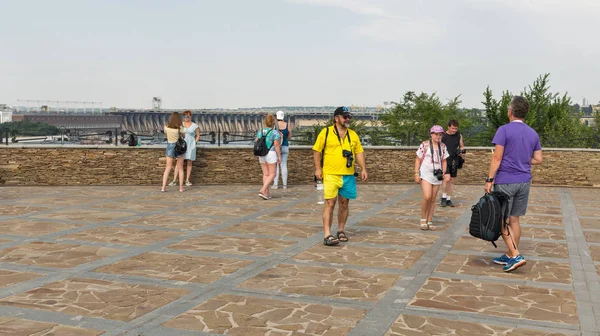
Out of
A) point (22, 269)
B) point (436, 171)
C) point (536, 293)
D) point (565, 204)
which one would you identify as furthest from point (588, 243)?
point (22, 269)

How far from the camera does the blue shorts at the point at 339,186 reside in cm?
781

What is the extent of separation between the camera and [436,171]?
8.71 meters

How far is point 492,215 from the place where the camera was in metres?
6.50

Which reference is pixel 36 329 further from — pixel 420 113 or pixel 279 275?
pixel 420 113

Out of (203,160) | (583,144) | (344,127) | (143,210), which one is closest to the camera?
(344,127)

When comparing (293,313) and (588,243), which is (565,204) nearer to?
(588,243)

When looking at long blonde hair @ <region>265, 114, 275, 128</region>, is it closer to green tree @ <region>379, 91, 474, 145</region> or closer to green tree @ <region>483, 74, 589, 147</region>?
green tree @ <region>483, 74, 589, 147</region>

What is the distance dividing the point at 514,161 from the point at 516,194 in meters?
0.35

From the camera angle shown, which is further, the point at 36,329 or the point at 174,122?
the point at 174,122

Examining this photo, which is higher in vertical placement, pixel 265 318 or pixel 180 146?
pixel 180 146

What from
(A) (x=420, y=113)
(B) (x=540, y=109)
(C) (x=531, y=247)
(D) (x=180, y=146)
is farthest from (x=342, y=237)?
(A) (x=420, y=113)

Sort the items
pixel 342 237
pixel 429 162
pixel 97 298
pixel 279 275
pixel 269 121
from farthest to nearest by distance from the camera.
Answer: pixel 269 121 → pixel 429 162 → pixel 342 237 → pixel 279 275 → pixel 97 298

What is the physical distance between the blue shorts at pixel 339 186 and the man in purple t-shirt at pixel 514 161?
6.24 ft

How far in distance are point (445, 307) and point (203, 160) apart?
1095 cm
